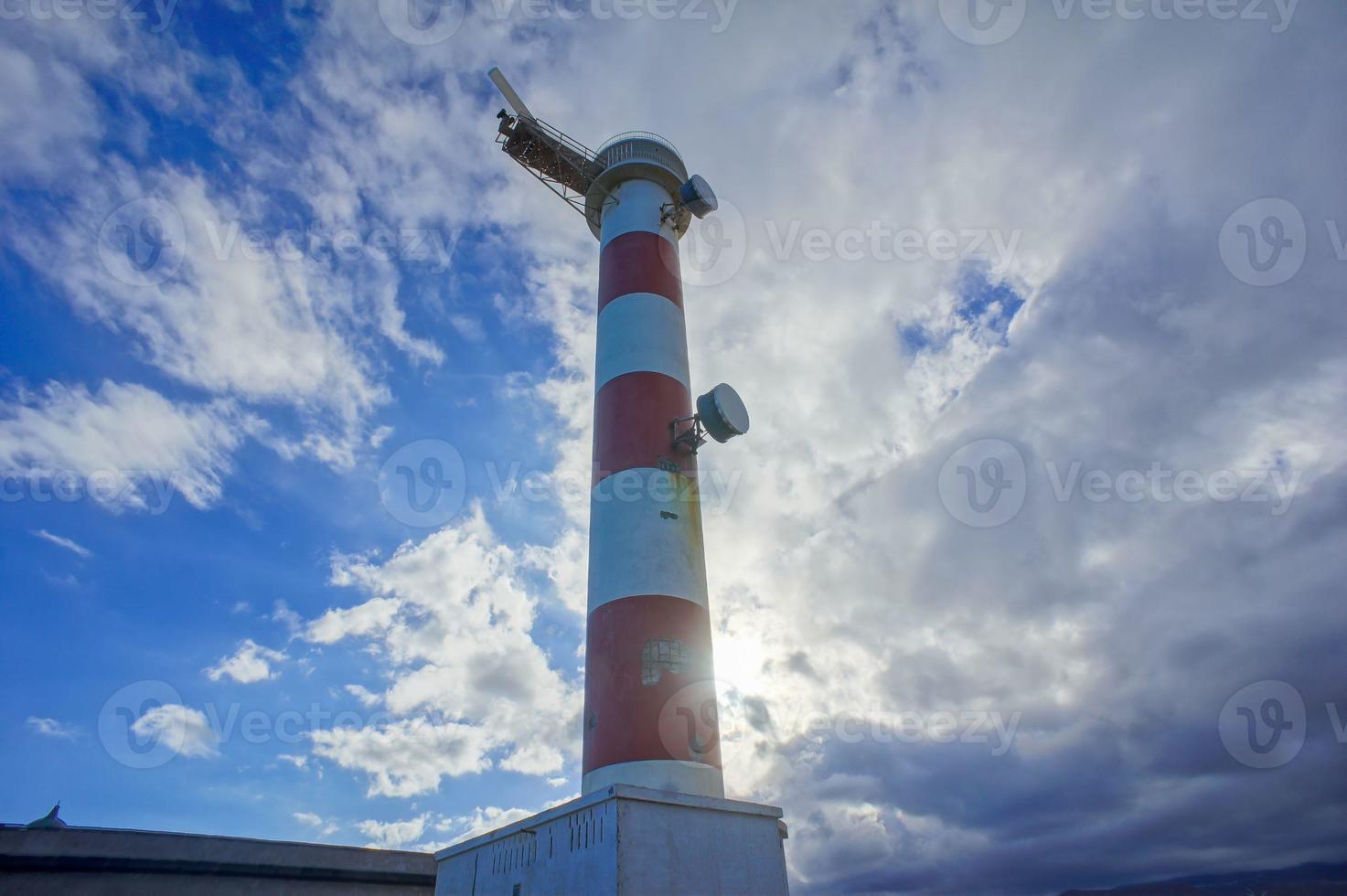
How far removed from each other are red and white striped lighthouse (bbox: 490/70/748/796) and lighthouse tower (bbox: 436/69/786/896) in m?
0.03

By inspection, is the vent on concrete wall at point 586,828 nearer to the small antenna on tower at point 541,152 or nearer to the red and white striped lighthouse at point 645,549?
the red and white striped lighthouse at point 645,549

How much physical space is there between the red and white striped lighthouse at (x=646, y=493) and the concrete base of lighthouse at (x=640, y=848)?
115cm

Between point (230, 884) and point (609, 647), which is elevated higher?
point (609, 647)

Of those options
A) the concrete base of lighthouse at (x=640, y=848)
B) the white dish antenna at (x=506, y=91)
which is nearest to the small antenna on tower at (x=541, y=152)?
the white dish antenna at (x=506, y=91)

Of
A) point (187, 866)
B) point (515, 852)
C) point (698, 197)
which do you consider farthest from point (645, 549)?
point (187, 866)

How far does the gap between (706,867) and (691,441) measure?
23.3ft

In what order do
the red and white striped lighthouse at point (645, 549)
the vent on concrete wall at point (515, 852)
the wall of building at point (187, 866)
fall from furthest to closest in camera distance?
1. the wall of building at point (187, 866)
2. the red and white striped lighthouse at point (645, 549)
3. the vent on concrete wall at point (515, 852)

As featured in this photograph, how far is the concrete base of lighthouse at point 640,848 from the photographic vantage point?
823 cm

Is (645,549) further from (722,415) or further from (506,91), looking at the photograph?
(506,91)

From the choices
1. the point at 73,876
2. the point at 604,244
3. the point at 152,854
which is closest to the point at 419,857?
the point at 152,854

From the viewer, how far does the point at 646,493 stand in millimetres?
12719

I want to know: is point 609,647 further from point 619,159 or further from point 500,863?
point 619,159

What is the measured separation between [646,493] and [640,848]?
5847 mm

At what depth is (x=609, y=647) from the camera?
37.8 ft
